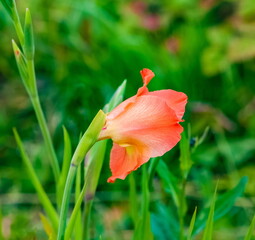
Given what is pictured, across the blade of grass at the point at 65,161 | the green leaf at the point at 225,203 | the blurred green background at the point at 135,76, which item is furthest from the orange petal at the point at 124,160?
the blurred green background at the point at 135,76

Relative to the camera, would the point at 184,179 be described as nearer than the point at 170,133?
No

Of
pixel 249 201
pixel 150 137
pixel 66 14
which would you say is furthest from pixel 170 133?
pixel 66 14

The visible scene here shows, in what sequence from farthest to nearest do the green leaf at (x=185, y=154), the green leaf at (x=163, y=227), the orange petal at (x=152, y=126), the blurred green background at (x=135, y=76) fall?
the blurred green background at (x=135, y=76) → the green leaf at (x=163, y=227) → the green leaf at (x=185, y=154) → the orange petal at (x=152, y=126)

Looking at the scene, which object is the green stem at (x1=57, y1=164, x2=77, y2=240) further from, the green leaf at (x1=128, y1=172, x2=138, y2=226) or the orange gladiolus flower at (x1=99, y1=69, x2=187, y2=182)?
the green leaf at (x1=128, y1=172, x2=138, y2=226)

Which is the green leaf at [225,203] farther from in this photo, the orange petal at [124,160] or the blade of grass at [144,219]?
the orange petal at [124,160]

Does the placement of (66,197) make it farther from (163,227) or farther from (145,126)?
(163,227)

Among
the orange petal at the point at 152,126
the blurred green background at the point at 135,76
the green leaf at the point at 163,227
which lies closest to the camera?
the orange petal at the point at 152,126

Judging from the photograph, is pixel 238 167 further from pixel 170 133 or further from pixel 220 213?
pixel 170 133
